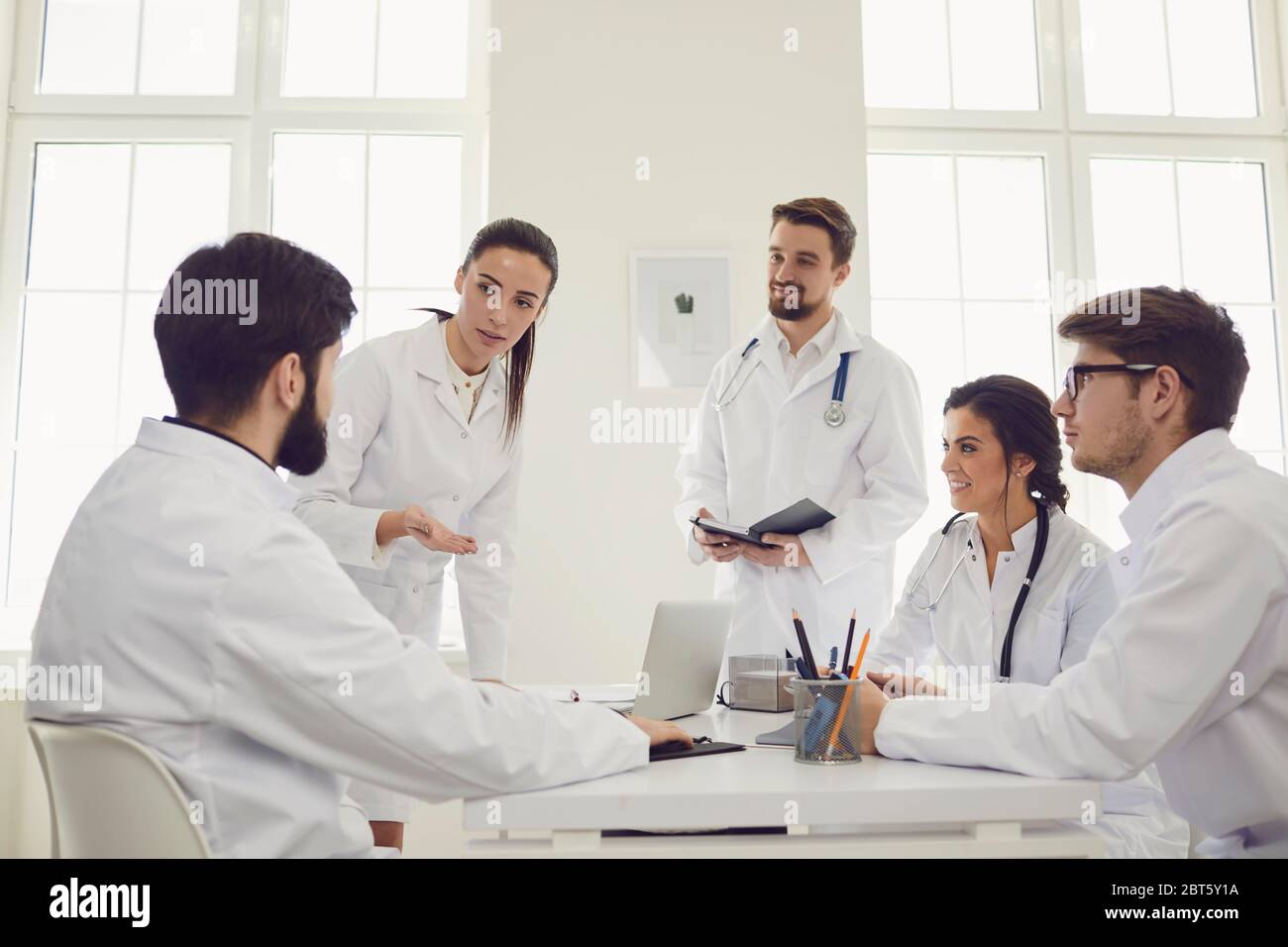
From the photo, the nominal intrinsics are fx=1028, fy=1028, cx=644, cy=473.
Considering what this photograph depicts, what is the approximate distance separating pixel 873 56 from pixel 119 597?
154 inches

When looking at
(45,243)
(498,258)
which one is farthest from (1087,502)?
(45,243)

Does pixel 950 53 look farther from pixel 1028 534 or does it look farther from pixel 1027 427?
pixel 1028 534

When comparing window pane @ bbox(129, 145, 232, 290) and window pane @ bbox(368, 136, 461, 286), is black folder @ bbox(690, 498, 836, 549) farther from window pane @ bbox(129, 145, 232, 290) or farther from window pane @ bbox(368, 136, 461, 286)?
window pane @ bbox(129, 145, 232, 290)

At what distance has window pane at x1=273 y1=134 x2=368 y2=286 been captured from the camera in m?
3.93

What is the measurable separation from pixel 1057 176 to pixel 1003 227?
0.96 ft

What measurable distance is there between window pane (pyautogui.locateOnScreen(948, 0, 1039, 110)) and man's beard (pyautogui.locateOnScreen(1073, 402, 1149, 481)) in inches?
120

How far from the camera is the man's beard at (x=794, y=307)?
2697mm

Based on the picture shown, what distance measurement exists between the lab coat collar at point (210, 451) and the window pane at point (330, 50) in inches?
126

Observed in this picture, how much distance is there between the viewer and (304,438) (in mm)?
1270

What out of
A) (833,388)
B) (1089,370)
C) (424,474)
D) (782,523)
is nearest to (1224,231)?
(833,388)

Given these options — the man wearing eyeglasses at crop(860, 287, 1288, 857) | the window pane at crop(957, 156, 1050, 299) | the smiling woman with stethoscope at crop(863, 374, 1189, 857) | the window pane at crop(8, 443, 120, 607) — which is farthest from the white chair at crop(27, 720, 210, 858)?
the window pane at crop(957, 156, 1050, 299)

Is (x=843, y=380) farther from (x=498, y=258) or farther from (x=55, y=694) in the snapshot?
(x=55, y=694)
